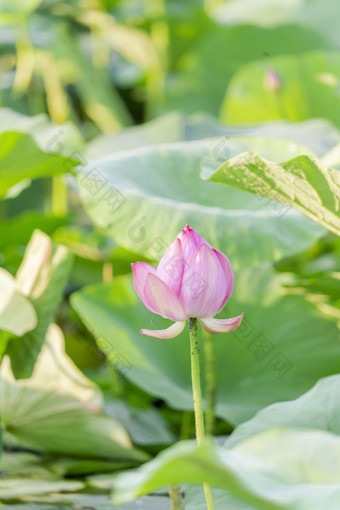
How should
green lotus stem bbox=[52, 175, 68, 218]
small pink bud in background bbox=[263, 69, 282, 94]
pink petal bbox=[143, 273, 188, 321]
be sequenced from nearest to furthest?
1. pink petal bbox=[143, 273, 188, 321]
2. small pink bud in background bbox=[263, 69, 282, 94]
3. green lotus stem bbox=[52, 175, 68, 218]

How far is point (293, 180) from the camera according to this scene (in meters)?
0.62

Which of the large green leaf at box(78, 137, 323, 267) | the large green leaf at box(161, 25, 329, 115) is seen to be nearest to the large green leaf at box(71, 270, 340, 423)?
the large green leaf at box(78, 137, 323, 267)

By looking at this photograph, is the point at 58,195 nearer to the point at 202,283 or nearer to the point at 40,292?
the point at 40,292

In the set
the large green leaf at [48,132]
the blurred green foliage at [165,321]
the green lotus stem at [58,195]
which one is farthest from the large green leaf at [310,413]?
the green lotus stem at [58,195]

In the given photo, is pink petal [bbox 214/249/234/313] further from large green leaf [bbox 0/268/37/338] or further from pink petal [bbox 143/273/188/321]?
large green leaf [bbox 0/268/37/338]

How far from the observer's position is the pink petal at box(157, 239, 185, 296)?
507 millimetres

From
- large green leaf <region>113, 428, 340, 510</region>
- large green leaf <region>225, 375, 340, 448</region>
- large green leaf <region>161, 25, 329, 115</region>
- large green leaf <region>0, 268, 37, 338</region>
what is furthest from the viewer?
large green leaf <region>161, 25, 329, 115</region>

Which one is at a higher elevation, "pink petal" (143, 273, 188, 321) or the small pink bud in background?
the small pink bud in background

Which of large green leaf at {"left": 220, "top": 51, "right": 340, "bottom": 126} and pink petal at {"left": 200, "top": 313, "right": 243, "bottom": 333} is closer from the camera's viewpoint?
pink petal at {"left": 200, "top": 313, "right": 243, "bottom": 333}

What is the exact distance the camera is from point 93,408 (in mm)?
960

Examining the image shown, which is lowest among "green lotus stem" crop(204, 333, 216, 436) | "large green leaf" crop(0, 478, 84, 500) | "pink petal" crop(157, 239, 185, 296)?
"large green leaf" crop(0, 478, 84, 500)

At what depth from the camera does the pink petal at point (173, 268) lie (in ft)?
1.66

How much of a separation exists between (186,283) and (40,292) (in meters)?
0.48

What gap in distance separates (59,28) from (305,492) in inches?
74.4
